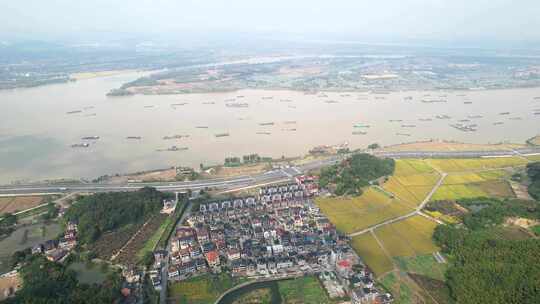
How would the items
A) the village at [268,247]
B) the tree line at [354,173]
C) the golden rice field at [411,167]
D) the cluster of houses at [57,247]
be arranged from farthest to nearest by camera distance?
the golden rice field at [411,167]
the tree line at [354,173]
the cluster of houses at [57,247]
the village at [268,247]

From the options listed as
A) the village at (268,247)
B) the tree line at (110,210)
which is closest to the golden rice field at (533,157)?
the village at (268,247)

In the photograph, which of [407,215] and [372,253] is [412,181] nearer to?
[407,215]

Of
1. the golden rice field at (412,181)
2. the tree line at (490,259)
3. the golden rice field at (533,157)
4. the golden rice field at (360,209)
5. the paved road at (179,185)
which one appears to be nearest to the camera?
the tree line at (490,259)

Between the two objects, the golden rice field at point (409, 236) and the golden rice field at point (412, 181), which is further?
the golden rice field at point (412, 181)

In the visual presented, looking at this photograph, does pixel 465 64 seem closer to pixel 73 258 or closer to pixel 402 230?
pixel 402 230

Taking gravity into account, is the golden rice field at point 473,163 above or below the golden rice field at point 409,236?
below

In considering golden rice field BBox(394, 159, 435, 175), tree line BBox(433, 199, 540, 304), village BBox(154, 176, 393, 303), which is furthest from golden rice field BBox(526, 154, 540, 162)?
village BBox(154, 176, 393, 303)

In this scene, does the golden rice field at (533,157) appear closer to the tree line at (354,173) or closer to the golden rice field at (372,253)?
the tree line at (354,173)
